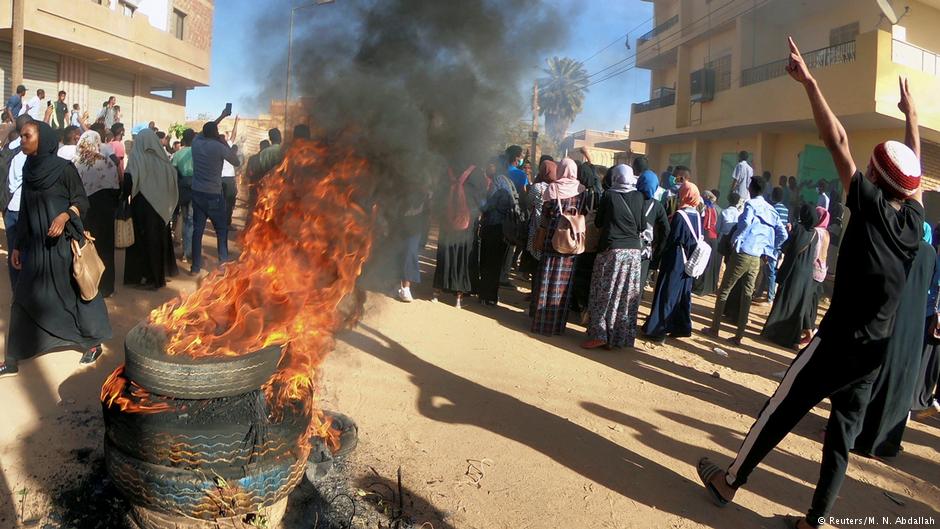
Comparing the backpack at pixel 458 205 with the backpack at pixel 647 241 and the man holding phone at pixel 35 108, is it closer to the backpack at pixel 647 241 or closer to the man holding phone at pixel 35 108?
the backpack at pixel 647 241

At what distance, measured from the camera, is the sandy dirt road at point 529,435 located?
11.1ft

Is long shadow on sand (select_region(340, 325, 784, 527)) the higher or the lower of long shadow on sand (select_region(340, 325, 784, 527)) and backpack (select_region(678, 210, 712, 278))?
the lower

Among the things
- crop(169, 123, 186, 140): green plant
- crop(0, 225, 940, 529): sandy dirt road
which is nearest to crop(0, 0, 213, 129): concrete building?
crop(169, 123, 186, 140): green plant

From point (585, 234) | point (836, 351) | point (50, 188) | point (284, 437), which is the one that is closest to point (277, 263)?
point (284, 437)

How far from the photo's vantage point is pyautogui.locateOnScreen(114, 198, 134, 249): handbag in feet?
21.7

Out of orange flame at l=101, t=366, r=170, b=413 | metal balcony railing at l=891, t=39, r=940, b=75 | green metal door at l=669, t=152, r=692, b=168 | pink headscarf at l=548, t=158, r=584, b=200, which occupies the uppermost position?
metal balcony railing at l=891, t=39, r=940, b=75

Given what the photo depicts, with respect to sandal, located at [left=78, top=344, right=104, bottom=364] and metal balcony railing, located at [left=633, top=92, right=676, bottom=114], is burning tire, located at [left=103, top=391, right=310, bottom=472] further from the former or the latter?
metal balcony railing, located at [left=633, top=92, right=676, bottom=114]

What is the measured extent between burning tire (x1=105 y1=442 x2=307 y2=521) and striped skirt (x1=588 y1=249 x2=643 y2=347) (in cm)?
422

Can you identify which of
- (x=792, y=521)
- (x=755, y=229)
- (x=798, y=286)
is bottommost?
(x=792, y=521)

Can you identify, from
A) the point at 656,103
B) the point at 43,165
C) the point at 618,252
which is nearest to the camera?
the point at 43,165

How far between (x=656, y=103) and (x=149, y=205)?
22.8m

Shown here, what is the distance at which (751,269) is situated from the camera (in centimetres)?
702

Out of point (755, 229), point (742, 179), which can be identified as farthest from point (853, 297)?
point (742, 179)

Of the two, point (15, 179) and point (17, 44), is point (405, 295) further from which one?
point (17, 44)
